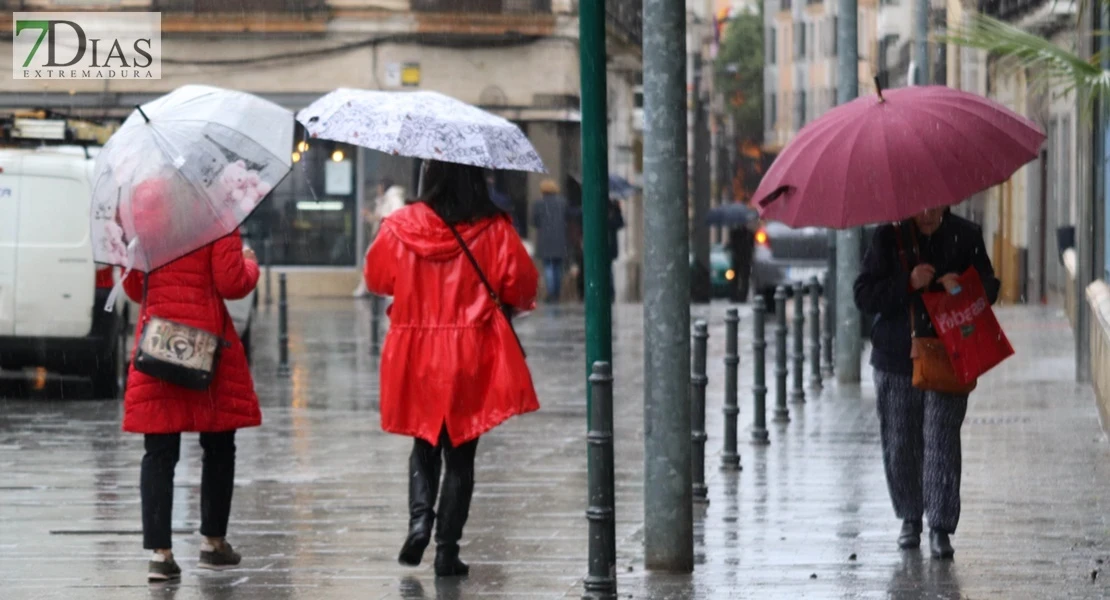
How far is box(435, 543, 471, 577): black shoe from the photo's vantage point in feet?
28.4

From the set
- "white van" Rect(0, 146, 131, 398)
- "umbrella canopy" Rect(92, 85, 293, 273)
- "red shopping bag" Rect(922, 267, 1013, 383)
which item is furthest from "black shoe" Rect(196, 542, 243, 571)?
"white van" Rect(0, 146, 131, 398)

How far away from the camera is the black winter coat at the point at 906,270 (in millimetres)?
8961

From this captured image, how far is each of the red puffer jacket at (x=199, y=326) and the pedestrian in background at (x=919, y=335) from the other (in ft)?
8.46

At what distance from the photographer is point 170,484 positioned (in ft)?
28.6

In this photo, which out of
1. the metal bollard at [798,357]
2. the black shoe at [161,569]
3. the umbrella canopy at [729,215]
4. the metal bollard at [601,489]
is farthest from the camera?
the umbrella canopy at [729,215]

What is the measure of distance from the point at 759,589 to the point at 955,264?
1.69m

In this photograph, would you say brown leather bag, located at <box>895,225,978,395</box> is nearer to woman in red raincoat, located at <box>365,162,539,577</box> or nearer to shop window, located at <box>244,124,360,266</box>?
woman in red raincoat, located at <box>365,162,539,577</box>

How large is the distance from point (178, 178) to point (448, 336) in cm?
123

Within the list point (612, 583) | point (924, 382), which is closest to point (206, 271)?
point (612, 583)

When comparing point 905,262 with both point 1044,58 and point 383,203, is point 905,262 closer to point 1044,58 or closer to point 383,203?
point 1044,58

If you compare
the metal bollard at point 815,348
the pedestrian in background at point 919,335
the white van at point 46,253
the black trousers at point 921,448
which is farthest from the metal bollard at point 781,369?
the pedestrian in background at point 919,335

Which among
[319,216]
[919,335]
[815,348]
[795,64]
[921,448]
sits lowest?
[815,348]

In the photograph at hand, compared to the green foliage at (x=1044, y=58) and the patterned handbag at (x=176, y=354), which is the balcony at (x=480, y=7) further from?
the green foliage at (x=1044, y=58)

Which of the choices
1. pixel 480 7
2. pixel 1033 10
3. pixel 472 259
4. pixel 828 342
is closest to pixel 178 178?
pixel 472 259
